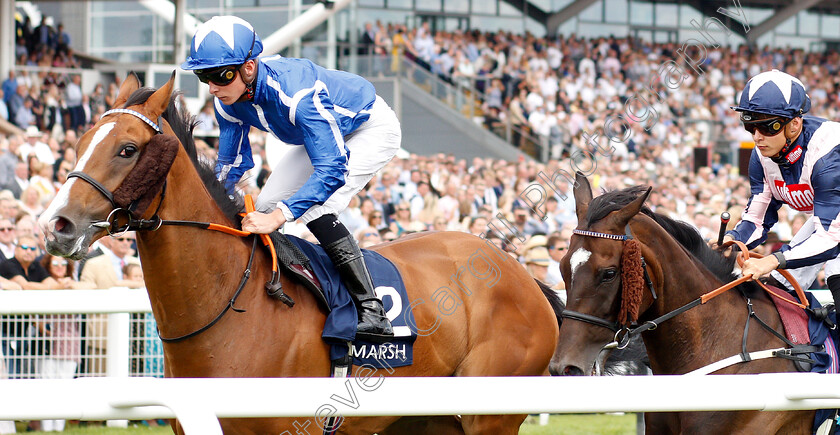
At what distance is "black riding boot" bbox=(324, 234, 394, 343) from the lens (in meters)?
3.07

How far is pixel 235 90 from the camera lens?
295cm

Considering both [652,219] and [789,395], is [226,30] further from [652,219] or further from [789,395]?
[789,395]

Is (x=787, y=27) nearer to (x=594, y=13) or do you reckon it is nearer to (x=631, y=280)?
(x=594, y=13)

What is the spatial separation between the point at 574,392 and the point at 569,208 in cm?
832

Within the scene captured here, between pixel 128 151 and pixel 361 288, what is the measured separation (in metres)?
0.94

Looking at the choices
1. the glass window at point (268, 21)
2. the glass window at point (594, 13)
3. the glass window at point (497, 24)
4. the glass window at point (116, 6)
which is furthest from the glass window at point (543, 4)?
the glass window at point (116, 6)

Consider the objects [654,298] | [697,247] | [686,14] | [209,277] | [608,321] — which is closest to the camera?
[209,277]

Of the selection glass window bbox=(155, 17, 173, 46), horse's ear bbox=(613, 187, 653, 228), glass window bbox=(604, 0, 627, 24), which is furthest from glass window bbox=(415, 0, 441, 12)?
horse's ear bbox=(613, 187, 653, 228)

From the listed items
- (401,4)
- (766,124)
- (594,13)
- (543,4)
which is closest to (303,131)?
(766,124)

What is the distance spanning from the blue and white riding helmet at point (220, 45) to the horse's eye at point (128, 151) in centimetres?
35

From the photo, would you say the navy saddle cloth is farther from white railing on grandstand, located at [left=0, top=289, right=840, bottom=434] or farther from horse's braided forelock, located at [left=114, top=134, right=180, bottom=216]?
white railing on grandstand, located at [left=0, top=289, right=840, bottom=434]

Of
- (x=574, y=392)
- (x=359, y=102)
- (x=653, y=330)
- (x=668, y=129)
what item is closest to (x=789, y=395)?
(x=574, y=392)

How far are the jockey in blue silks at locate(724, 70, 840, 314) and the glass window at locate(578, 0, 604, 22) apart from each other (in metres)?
21.1

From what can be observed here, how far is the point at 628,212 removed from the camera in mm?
2965
